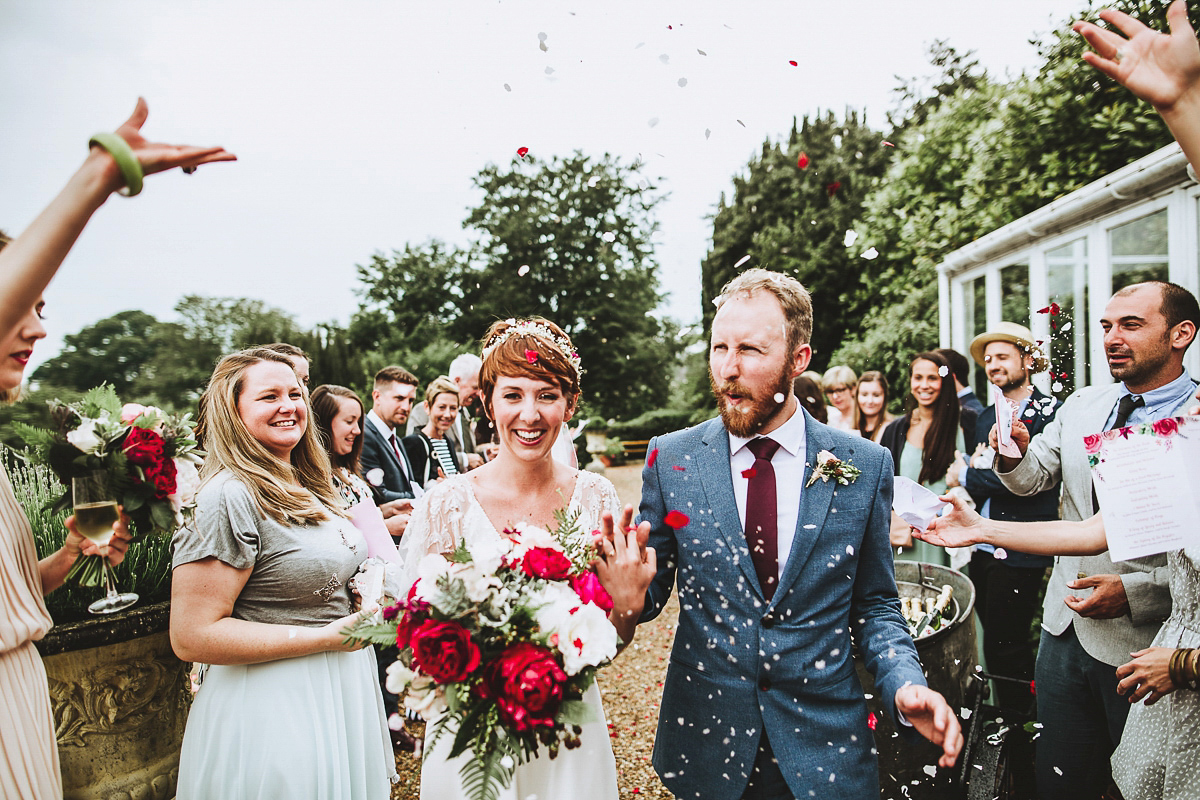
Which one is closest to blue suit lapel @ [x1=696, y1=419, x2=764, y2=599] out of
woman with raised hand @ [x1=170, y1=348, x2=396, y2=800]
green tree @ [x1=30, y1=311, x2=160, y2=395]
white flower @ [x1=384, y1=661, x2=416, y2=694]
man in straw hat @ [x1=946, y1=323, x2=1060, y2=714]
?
white flower @ [x1=384, y1=661, x2=416, y2=694]

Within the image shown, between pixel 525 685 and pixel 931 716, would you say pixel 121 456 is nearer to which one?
pixel 525 685

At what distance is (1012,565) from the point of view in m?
4.21

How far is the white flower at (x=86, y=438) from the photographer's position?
1934 mm

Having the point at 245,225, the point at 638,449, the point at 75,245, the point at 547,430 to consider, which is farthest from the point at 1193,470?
the point at 638,449

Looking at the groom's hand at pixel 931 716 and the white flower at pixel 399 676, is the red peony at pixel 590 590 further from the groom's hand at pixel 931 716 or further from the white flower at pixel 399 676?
the groom's hand at pixel 931 716

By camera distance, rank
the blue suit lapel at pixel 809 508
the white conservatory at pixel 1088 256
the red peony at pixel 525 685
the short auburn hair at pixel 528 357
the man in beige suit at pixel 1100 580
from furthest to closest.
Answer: the white conservatory at pixel 1088 256 < the man in beige suit at pixel 1100 580 < the short auburn hair at pixel 528 357 < the blue suit lapel at pixel 809 508 < the red peony at pixel 525 685

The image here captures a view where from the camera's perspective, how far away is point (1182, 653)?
87.6 inches

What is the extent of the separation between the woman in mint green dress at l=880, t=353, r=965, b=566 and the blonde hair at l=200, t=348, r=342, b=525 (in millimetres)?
4098

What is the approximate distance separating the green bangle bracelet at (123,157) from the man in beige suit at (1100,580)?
3269 mm

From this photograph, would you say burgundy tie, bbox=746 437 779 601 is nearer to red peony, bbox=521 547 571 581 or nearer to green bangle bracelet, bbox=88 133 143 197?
red peony, bbox=521 547 571 581

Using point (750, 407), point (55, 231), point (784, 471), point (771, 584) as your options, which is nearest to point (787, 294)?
point (750, 407)

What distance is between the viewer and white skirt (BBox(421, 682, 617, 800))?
7.11 feet

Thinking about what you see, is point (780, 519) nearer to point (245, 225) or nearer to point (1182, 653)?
point (1182, 653)

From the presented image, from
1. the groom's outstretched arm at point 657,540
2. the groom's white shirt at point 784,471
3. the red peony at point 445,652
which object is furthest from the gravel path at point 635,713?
the red peony at point 445,652
